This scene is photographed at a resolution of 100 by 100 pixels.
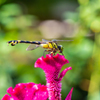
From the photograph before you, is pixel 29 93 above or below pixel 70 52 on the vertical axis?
below

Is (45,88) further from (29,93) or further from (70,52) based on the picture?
(70,52)

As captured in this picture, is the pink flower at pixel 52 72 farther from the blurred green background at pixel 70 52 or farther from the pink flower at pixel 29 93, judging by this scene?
the blurred green background at pixel 70 52

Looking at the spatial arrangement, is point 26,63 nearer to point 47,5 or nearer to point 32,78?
point 32,78

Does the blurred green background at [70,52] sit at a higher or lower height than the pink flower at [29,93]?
higher

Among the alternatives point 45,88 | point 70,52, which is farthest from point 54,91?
point 70,52

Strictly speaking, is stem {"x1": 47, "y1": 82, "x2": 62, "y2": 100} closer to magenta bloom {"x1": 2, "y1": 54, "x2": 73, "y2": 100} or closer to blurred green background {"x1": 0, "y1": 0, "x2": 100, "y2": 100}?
magenta bloom {"x1": 2, "y1": 54, "x2": 73, "y2": 100}

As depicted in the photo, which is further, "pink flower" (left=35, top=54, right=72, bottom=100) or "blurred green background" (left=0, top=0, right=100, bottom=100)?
"blurred green background" (left=0, top=0, right=100, bottom=100)

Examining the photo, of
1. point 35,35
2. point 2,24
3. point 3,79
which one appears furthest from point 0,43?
point 35,35

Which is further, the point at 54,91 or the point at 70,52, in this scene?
the point at 70,52

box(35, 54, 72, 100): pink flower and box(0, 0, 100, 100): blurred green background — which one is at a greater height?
box(0, 0, 100, 100): blurred green background

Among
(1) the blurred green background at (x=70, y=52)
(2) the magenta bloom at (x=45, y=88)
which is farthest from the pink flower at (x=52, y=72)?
(1) the blurred green background at (x=70, y=52)

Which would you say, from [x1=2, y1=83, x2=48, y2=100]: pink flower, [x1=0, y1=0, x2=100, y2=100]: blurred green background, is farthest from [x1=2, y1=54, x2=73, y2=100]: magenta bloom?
[x1=0, y1=0, x2=100, y2=100]: blurred green background

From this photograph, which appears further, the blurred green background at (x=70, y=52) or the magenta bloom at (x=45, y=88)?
the blurred green background at (x=70, y=52)
